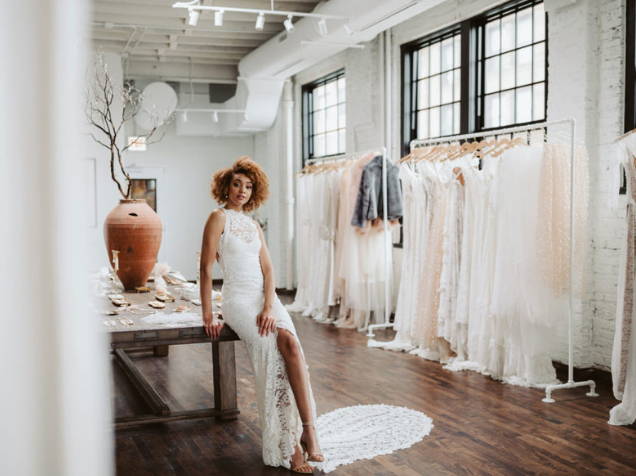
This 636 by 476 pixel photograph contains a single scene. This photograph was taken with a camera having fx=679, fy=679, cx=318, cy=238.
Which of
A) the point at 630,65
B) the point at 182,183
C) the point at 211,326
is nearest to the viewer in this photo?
the point at 211,326

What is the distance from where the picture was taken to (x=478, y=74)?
6656 mm

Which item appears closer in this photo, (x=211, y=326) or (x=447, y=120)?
(x=211, y=326)

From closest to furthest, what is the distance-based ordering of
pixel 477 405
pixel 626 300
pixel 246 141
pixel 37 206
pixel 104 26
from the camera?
A: pixel 37 206 → pixel 626 300 → pixel 477 405 → pixel 104 26 → pixel 246 141

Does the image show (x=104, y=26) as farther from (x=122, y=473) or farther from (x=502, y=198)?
(x=122, y=473)

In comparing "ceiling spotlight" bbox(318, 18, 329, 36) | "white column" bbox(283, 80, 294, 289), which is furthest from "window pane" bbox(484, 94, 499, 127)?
"white column" bbox(283, 80, 294, 289)

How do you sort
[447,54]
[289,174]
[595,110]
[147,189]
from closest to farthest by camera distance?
1. [595,110]
2. [447,54]
3. [289,174]
4. [147,189]

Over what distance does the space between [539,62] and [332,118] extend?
13.5ft

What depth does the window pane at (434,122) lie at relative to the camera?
7277mm

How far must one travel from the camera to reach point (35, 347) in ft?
2.36

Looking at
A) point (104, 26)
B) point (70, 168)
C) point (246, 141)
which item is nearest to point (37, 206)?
point (70, 168)

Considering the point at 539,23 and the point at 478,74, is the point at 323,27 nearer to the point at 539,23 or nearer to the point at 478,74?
the point at 478,74

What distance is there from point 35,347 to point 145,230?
3.89 metres

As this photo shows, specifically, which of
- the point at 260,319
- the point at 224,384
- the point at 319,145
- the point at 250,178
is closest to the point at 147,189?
the point at 319,145

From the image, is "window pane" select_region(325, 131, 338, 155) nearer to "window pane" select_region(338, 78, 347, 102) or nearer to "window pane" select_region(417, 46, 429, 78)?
"window pane" select_region(338, 78, 347, 102)
